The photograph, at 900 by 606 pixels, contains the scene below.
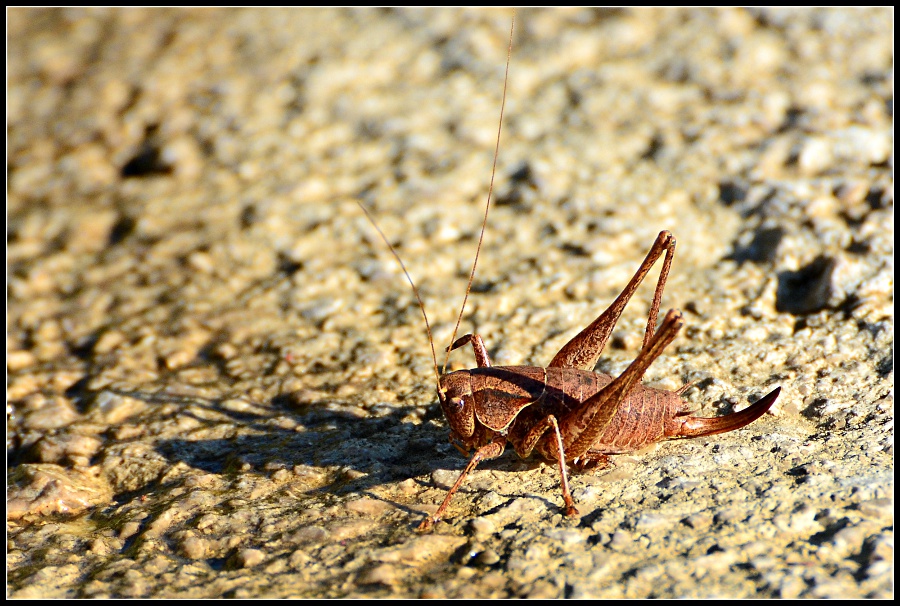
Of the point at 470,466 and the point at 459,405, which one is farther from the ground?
the point at 459,405

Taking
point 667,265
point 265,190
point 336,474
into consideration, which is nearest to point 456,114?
point 265,190

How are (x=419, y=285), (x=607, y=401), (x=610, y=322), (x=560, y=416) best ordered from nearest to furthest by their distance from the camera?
(x=607, y=401), (x=560, y=416), (x=610, y=322), (x=419, y=285)

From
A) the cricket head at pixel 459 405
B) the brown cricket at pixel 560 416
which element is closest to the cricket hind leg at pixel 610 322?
the brown cricket at pixel 560 416

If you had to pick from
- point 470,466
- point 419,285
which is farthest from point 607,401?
point 419,285

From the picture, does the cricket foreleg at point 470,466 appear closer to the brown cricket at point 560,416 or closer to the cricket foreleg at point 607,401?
the brown cricket at point 560,416

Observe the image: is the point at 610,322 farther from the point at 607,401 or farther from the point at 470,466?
the point at 470,466

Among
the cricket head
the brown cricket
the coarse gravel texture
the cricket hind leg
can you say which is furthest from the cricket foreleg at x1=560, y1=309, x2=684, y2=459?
the cricket hind leg

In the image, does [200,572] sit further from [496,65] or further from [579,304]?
[496,65]
